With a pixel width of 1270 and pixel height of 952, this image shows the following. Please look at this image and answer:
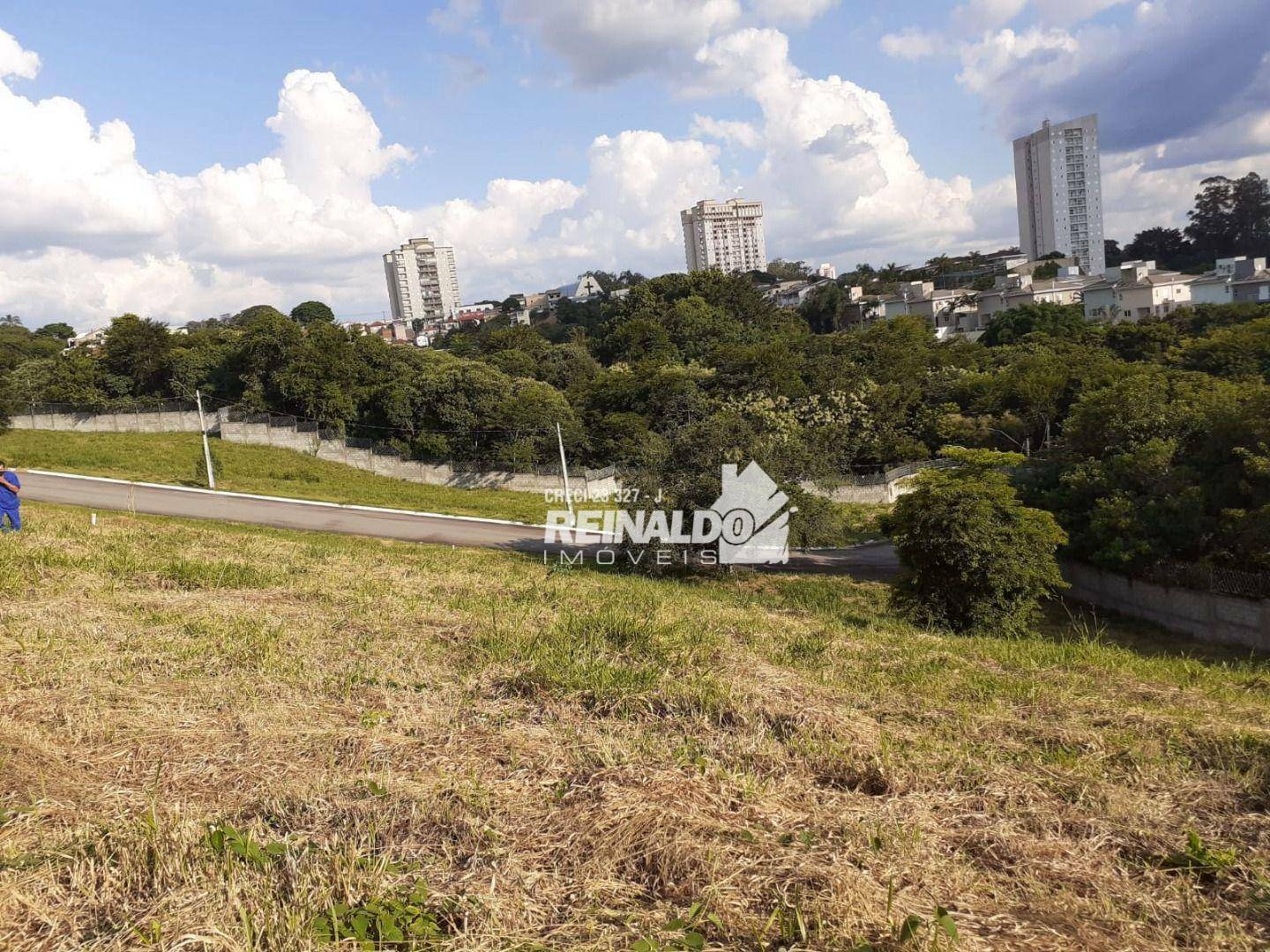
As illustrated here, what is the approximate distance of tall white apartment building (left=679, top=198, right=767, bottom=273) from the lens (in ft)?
555

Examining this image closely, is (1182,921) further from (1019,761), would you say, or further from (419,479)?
(419,479)

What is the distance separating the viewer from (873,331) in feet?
170

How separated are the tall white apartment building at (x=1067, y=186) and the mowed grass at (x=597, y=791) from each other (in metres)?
150

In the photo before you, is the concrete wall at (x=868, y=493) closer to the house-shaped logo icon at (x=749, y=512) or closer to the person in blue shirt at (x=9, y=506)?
the house-shaped logo icon at (x=749, y=512)

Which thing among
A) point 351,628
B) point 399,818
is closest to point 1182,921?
point 399,818

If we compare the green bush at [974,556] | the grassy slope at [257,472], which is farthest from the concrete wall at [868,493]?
the green bush at [974,556]

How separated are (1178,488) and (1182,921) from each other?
17.1 meters

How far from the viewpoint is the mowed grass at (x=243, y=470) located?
27.8 m

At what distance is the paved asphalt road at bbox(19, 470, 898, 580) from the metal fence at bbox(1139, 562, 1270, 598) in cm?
628

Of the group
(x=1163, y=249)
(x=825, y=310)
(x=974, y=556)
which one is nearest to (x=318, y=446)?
(x=974, y=556)

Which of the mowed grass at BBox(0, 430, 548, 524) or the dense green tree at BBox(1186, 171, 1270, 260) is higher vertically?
the dense green tree at BBox(1186, 171, 1270, 260)

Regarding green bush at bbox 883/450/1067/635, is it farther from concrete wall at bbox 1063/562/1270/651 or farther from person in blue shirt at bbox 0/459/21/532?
person in blue shirt at bbox 0/459/21/532

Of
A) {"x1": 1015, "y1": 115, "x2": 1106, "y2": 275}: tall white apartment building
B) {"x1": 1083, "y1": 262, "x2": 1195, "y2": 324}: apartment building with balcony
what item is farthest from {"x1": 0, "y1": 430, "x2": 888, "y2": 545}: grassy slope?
{"x1": 1015, "y1": 115, "x2": 1106, "y2": 275}: tall white apartment building

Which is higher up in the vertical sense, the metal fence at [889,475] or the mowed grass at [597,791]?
the mowed grass at [597,791]
